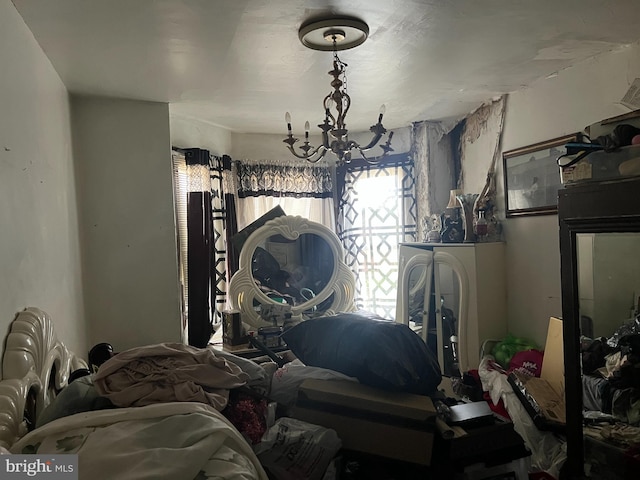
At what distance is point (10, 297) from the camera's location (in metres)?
1.15

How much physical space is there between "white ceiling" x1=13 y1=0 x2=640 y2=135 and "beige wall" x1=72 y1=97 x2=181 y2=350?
0.15 meters

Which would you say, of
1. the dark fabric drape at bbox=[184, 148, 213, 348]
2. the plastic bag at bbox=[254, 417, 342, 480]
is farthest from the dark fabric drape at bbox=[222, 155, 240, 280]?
the plastic bag at bbox=[254, 417, 342, 480]

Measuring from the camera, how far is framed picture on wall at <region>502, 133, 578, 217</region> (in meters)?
2.23

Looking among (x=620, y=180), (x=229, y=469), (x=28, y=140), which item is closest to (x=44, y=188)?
(x=28, y=140)

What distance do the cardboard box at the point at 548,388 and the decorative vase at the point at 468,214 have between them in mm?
634

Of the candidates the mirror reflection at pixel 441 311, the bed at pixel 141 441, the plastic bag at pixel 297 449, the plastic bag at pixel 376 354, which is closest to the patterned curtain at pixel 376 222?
the mirror reflection at pixel 441 311

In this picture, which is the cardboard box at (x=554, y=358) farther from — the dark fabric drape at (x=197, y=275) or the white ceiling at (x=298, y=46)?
the dark fabric drape at (x=197, y=275)

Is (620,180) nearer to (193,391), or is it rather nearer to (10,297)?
(193,391)

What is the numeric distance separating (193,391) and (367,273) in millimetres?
2537

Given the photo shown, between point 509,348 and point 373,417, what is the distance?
152 cm

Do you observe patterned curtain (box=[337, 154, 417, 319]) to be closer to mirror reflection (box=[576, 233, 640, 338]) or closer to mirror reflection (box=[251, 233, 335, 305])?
mirror reflection (box=[251, 233, 335, 305])

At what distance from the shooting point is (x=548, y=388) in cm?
195

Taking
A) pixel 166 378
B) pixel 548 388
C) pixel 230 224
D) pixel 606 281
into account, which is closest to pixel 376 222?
pixel 230 224

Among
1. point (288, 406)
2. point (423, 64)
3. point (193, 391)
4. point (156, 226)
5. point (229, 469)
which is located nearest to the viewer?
point (229, 469)
